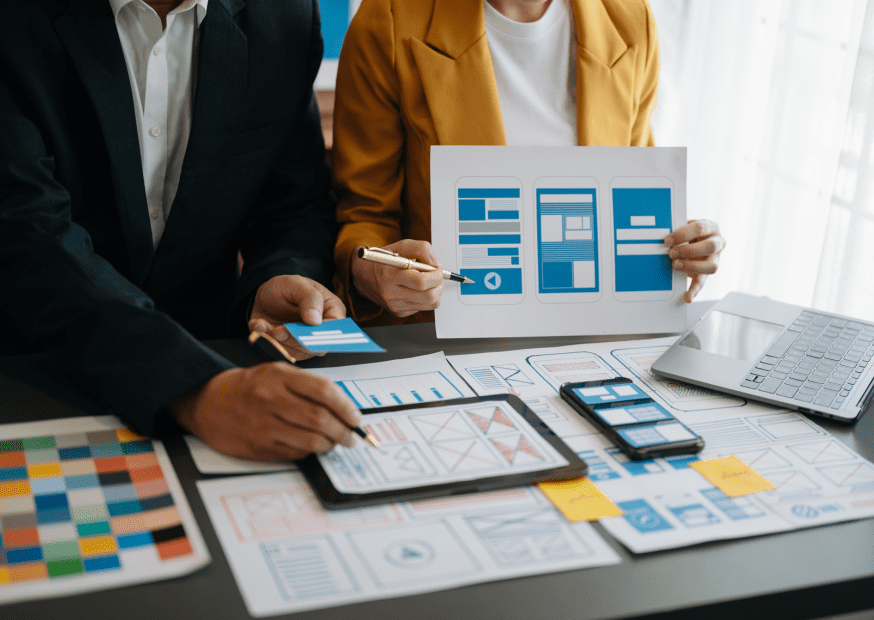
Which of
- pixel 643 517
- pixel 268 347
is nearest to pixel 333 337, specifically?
pixel 268 347

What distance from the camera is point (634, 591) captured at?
70 cm

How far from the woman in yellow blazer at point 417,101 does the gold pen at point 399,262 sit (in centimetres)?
19

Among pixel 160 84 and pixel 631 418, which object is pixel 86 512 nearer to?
pixel 631 418

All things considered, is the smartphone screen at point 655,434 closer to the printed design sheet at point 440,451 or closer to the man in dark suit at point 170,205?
the printed design sheet at point 440,451

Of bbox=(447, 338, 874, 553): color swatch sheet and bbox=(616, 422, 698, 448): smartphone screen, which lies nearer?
bbox=(447, 338, 874, 553): color swatch sheet

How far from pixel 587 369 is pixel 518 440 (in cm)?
27

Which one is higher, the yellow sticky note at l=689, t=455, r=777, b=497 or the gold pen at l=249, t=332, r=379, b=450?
the gold pen at l=249, t=332, r=379, b=450

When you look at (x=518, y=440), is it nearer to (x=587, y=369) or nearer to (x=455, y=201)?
(x=587, y=369)

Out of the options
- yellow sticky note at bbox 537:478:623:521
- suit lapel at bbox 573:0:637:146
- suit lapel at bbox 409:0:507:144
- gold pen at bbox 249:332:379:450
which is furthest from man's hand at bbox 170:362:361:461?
suit lapel at bbox 573:0:637:146

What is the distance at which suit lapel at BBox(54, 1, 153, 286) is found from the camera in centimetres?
116

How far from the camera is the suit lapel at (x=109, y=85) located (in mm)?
1162

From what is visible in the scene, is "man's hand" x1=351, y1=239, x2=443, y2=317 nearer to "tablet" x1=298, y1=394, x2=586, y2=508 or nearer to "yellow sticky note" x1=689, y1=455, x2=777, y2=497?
"tablet" x1=298, y1=394, x2=586, y2=508

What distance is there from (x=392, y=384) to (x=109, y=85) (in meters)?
0.61

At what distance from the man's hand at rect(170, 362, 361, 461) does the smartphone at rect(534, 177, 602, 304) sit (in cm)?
49
